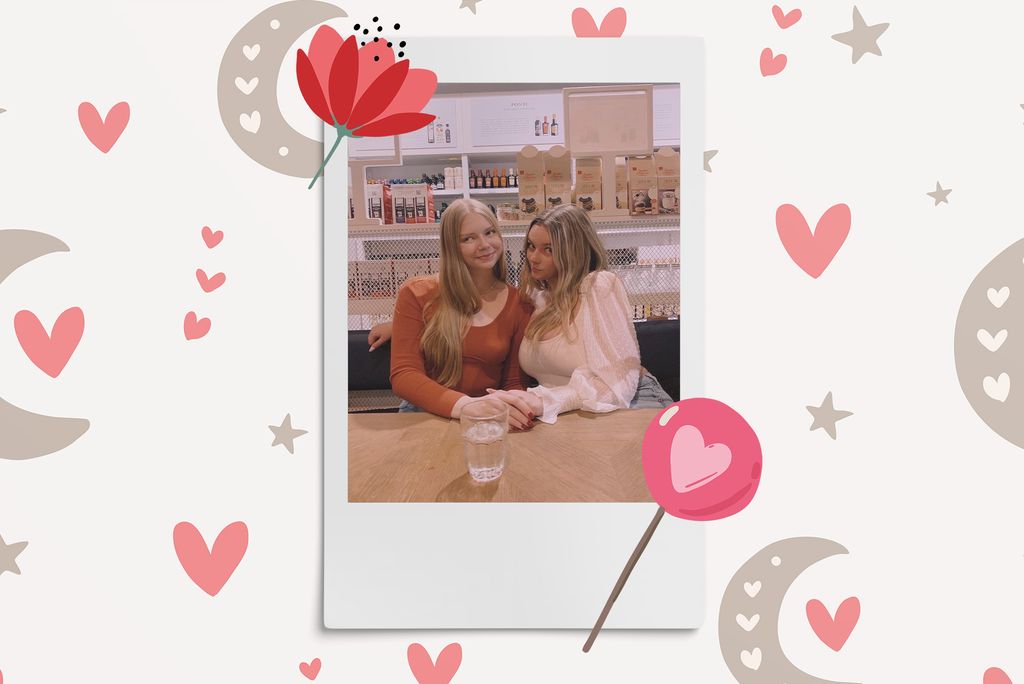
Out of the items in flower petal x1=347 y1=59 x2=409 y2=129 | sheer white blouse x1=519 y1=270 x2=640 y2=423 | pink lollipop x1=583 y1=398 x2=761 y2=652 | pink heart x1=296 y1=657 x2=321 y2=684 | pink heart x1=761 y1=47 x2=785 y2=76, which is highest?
pink heart x1=761 y1=47 x2=785 y2=76

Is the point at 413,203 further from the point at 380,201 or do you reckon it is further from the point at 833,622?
the point at 833,622

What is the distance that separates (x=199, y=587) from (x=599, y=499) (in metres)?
0.71

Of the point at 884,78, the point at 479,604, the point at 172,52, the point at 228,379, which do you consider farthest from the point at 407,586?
the point at 884,78

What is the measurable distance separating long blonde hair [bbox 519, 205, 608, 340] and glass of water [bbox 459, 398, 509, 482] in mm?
151

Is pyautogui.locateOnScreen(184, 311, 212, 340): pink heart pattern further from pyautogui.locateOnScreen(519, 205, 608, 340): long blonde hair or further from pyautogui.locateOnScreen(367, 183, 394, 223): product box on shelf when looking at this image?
pyautogui.locateOnScreen(519, 205, 608, 340): long blonde hair

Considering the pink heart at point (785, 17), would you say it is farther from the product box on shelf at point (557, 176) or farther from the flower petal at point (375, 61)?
the flower petal at point (375, 61)

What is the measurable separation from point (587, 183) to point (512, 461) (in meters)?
0.49

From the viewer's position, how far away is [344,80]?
135cm

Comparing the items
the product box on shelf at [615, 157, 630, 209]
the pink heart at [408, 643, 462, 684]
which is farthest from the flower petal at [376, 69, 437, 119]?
the pink heart at [408, 643, 462, 684]

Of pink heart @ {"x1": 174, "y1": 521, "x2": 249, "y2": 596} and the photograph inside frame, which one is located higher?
the photograph inside frame

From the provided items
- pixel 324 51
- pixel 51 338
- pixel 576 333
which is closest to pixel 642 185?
pixel 576 333

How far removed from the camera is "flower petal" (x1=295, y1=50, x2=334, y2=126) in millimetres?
1352

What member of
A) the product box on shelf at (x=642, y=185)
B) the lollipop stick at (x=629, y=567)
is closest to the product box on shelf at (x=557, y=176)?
the product box on shelf at (x=642, y=185)

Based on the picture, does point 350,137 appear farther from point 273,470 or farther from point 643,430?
point 643,430
